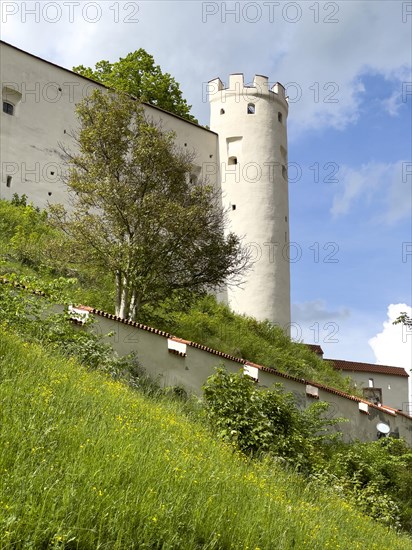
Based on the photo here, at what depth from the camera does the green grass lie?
167 inches

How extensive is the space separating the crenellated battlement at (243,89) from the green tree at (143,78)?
3505 millimetres

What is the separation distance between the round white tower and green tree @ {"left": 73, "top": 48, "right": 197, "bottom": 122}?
11.5 ft

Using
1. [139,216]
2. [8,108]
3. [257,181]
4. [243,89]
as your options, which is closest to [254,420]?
[139,216]

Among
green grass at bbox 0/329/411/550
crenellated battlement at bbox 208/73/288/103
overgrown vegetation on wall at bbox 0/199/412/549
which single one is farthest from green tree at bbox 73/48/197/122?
green grass at bbox 0/329/411/550

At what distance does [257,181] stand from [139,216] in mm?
19121

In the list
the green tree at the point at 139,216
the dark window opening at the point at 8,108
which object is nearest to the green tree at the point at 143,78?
the dark window opening at the point at 8,108

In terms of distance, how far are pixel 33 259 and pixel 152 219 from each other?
5.76m

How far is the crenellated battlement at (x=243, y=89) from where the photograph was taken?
37.5 meters

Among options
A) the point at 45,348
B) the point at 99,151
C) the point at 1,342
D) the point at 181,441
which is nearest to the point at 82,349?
the point at 45,348

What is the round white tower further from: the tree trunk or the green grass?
the green grass

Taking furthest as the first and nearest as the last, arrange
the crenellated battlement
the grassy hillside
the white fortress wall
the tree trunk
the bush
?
the crenellated battlement, the white fortress wall, the grassy hillside, the tree trunk, the bush

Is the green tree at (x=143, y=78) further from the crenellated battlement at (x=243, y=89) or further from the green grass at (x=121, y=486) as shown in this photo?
the green grass at (x=121, y=486)

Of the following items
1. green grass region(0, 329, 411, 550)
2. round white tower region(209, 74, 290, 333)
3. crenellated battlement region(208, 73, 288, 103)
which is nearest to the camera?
green grass region(0, 329, 411, 550)

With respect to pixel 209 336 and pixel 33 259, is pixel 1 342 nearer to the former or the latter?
pixel 33 259
